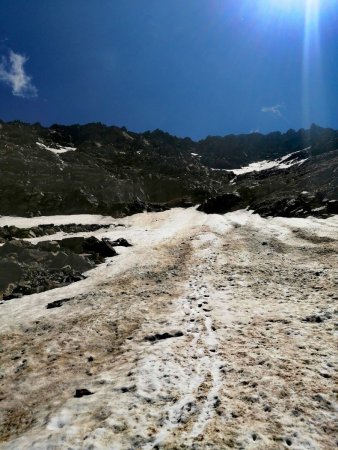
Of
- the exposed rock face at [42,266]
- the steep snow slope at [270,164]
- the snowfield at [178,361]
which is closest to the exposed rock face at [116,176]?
the steep snow slope at [270,164]

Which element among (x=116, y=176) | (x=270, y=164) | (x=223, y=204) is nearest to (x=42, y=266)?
(x=223, y=204)

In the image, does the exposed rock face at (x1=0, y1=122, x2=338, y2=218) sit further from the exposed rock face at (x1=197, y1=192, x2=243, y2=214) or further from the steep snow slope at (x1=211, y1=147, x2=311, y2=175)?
the exposed rock face at (x1=197, y1=192, x2=243, y2=214)

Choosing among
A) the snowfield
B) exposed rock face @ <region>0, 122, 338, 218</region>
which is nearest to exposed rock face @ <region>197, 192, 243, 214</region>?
exposed rock face @ <region>0, 122, 338, 218</region>

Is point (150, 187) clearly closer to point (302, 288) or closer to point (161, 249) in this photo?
point (161, 249)

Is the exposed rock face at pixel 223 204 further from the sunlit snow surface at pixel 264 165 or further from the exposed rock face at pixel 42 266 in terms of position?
the sunlit snow surface at pixel 264 165

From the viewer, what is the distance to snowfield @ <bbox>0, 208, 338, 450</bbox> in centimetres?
795

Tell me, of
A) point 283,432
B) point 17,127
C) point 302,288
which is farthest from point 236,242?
point 17,127

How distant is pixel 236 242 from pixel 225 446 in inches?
1127

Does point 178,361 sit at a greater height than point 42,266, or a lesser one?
lesser

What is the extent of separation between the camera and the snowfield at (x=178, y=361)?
795cm

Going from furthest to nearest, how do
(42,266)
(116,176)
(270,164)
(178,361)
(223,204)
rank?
(270,164) < (116,176) < (223,204) < (42,266) < (178,361)

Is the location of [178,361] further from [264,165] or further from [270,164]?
[264,165]

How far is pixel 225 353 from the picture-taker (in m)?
11.8

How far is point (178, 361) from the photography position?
37.6ft
